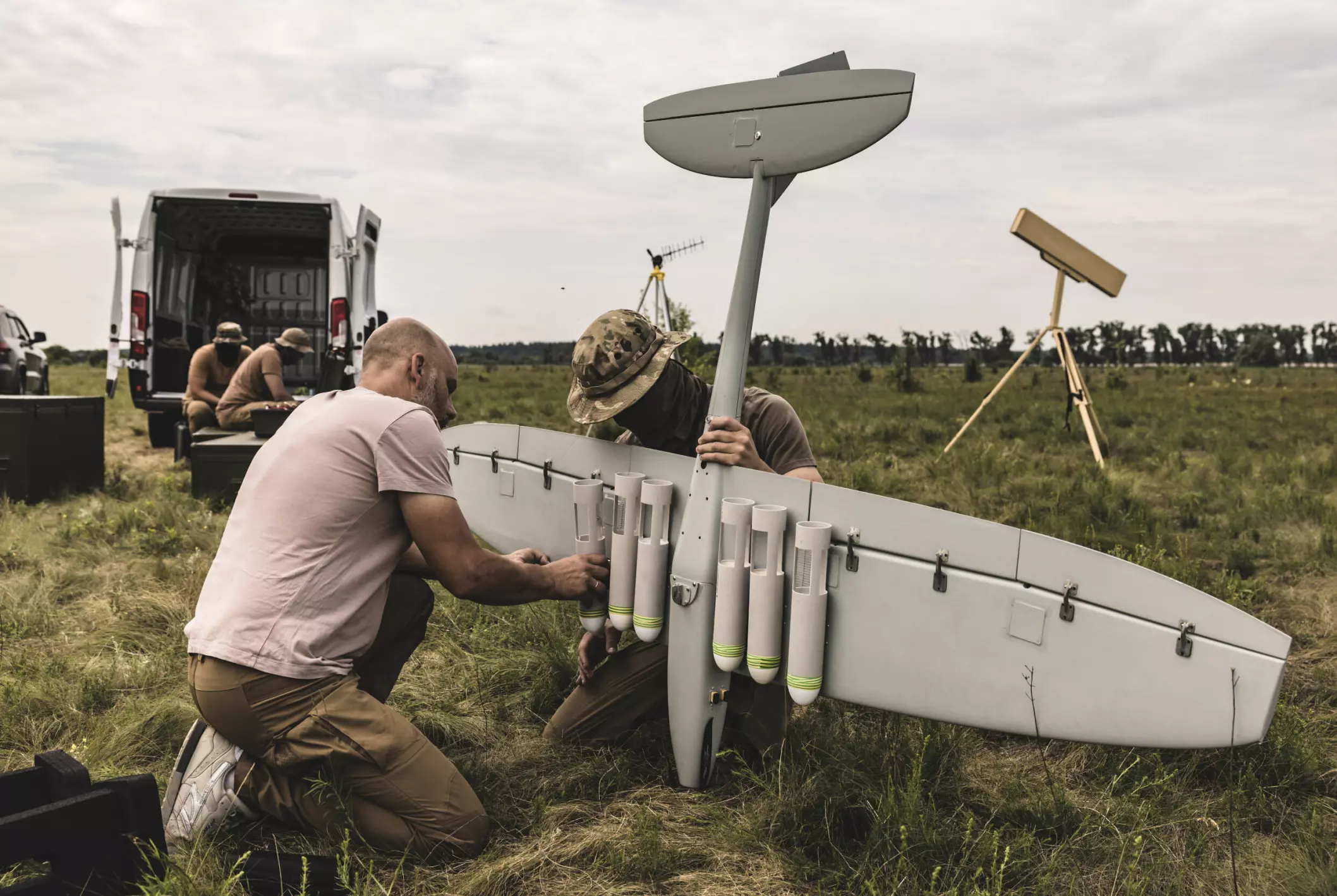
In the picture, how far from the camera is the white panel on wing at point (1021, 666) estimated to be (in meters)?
2.55

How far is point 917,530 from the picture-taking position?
9.18 feet

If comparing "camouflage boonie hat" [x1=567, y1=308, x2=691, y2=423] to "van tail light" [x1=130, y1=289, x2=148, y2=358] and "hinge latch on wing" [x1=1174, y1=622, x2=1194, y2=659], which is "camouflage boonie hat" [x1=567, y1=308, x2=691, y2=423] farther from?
"van tail light" [x1=130, y1=289, x2=148, y2=358]

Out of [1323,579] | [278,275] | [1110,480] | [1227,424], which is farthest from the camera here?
[1227,424]

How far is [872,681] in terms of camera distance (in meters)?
2.92

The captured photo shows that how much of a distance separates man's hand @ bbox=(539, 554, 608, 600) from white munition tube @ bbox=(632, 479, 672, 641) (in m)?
0.20

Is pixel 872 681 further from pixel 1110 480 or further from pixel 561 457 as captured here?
pixel 1110 480

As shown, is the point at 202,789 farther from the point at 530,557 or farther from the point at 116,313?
the point at 116,313

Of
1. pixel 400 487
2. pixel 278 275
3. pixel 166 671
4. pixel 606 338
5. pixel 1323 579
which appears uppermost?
pixel 278 275

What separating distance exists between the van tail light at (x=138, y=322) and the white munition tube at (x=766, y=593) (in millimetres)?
9157

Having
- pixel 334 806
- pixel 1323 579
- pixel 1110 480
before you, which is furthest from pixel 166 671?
pixel 1110 480

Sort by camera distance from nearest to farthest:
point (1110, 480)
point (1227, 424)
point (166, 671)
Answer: point (166, 671), point (1110, 480), point (1227, 424)

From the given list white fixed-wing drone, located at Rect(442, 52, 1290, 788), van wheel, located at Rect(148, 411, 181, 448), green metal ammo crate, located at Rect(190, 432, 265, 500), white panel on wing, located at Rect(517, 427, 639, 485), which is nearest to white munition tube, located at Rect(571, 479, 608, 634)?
white fixed-wing drone, located at Rect(442, 52, 1290, 788)

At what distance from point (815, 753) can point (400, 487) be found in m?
1.77

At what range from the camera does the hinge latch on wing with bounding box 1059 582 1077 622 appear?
263 centimetres
